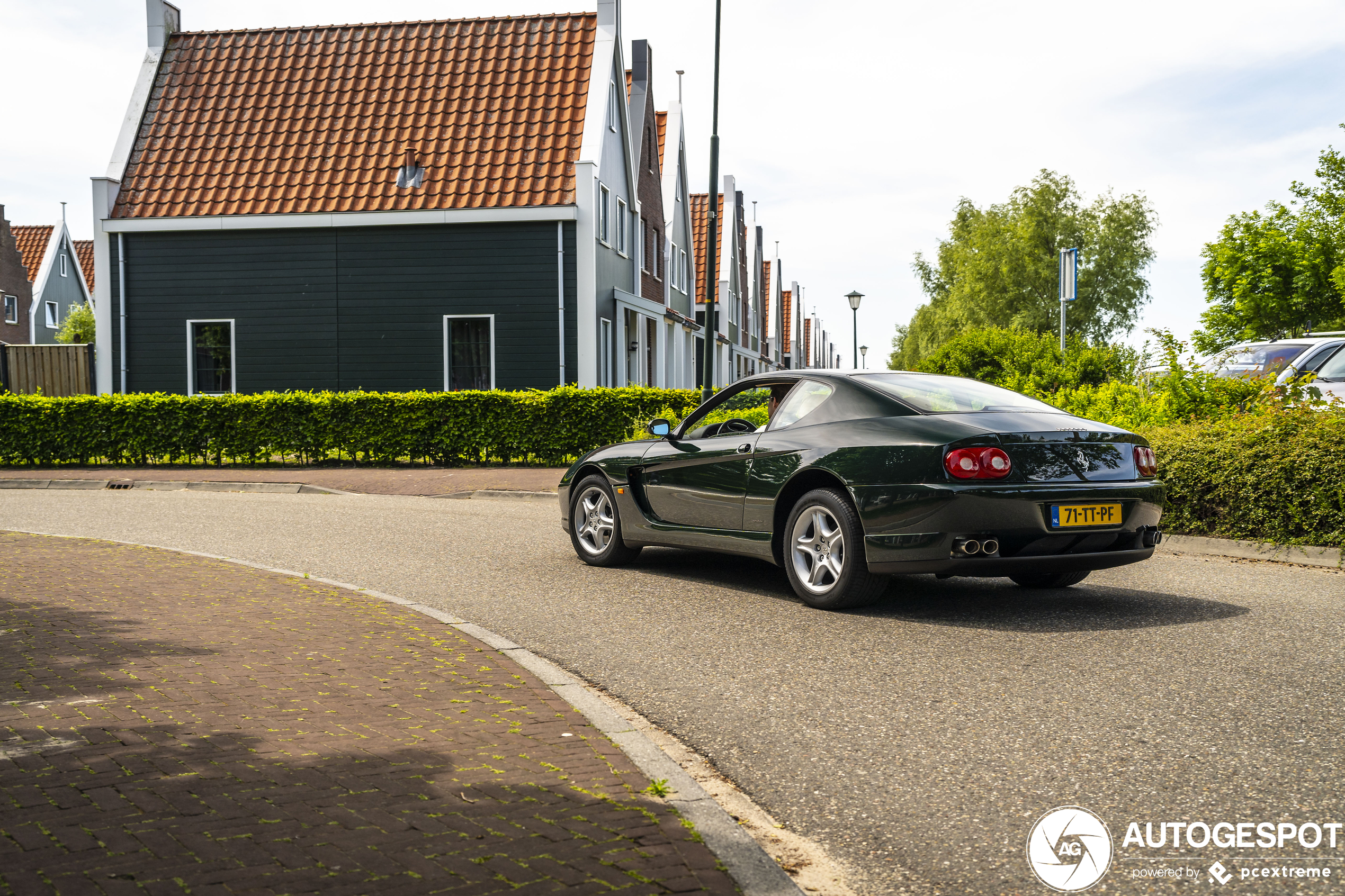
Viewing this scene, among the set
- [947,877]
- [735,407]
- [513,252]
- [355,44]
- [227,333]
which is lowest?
[947,877]

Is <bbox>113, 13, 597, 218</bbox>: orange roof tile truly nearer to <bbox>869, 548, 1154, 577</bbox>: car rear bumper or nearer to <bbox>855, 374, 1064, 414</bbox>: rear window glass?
<bbox>855, 374, 1064, 414</bbox>: rear window glass

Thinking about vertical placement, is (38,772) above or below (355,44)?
below

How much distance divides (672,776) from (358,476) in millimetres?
15433

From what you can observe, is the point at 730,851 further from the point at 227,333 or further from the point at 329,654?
the point at 227,333

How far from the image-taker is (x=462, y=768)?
151 inches

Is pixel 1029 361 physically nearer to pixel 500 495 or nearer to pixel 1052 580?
pixel 500 495

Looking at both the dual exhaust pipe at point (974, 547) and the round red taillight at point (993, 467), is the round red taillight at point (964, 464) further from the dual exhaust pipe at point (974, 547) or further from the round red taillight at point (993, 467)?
the dual exhaust pipe at point (974, 547)

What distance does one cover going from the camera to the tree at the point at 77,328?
5409cm

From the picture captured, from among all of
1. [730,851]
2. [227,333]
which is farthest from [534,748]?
[227,333]

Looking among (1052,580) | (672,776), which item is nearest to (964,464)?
(1052,580)

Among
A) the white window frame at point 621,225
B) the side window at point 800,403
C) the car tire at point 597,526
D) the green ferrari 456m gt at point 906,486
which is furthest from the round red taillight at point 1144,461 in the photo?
the white window frame at point 621,225

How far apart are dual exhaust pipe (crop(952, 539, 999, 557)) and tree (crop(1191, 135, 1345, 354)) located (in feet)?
143

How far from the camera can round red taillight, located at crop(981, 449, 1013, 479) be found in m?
6.27

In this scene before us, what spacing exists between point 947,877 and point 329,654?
11.5 feet
